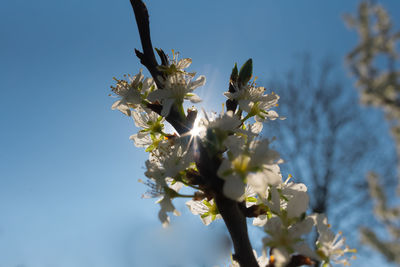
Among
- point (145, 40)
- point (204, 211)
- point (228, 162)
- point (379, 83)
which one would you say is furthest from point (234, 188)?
point (379, 83)

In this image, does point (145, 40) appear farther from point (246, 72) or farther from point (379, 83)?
point (379, 83)

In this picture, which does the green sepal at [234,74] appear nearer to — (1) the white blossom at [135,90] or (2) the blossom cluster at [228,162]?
(2) the blossom cluster at [228,162]

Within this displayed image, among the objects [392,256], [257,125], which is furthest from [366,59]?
[257,125]

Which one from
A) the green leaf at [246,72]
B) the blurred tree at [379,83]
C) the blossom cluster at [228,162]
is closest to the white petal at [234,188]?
the blossom cluster at [228,162]

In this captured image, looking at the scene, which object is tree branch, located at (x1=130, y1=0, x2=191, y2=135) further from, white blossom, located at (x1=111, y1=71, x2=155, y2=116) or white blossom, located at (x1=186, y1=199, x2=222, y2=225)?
white blossom, located at (x1=186, y1=199, x2=222, y2=225)

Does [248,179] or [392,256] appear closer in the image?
[248,179]

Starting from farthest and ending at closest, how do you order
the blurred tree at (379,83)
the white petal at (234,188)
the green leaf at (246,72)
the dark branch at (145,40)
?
the blurred tree at (379,83) → the green leaf at (246,72) → the dark branch at (145,40) → the white petal at (234,188)

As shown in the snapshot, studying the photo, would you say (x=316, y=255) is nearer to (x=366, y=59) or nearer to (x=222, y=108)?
(x=222, y=108)
